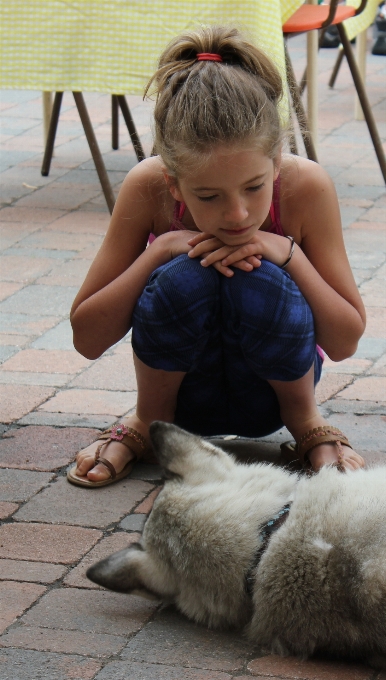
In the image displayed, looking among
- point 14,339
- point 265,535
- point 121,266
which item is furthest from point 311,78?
point 265,535

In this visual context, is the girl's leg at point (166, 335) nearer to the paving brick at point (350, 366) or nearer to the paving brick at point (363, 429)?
the paving brick at point (363, 429)

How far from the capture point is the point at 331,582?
1.81 m

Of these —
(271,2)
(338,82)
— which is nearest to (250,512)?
(271,2)

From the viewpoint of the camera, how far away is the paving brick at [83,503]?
2516mm

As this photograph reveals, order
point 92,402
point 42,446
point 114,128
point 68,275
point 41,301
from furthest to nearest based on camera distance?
point 114,128
point 68,275
point 41,301
point 92,402
point 42,446

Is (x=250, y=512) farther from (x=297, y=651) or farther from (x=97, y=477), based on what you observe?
(x=97, y=477)

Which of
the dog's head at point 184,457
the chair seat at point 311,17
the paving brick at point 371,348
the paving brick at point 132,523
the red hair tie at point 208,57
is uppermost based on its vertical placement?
the red hair tie at point 208,57

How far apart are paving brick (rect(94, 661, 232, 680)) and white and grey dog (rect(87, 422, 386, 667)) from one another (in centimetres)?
13

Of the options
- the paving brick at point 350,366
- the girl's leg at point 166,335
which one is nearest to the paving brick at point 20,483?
the girl's leg at point 166,335

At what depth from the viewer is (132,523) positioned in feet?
8.13

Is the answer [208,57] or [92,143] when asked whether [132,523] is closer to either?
[208,57]

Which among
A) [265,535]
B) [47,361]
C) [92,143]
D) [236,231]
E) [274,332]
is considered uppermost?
[236,231]

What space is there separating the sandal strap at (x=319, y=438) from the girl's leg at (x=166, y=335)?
0.39 metres

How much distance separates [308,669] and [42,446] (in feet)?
4.28
